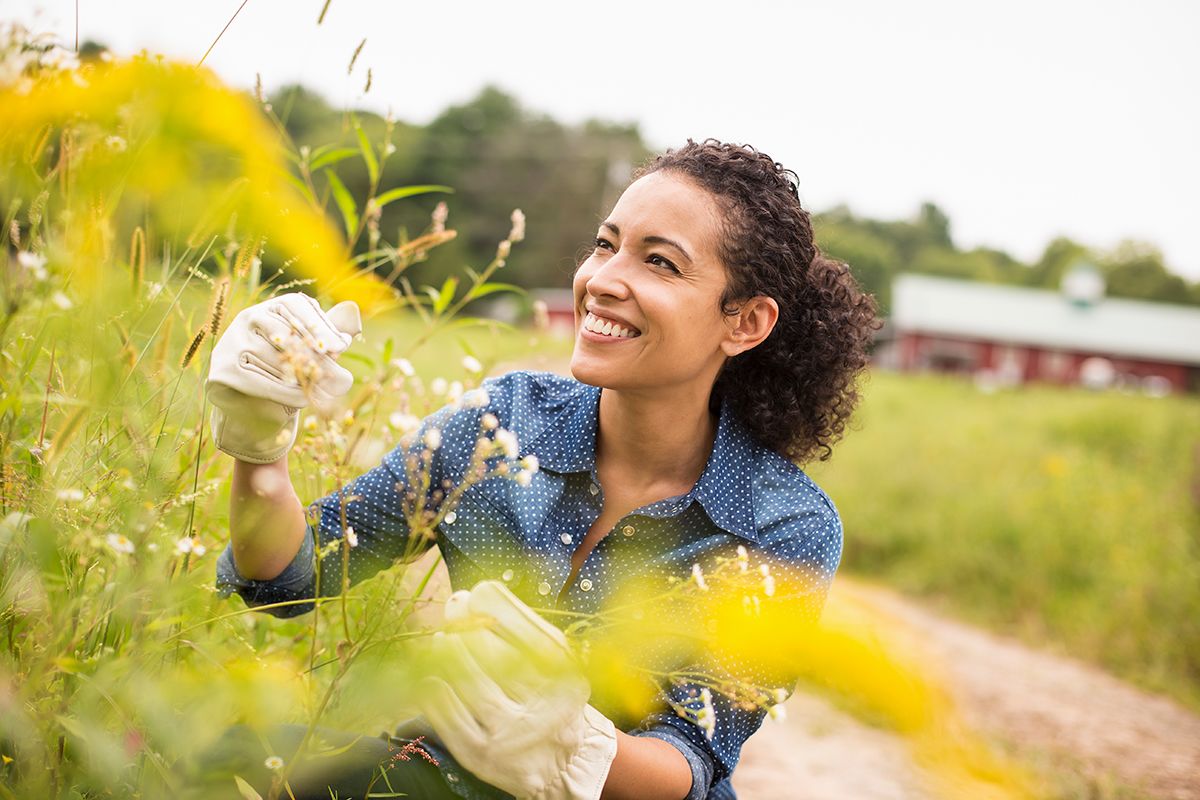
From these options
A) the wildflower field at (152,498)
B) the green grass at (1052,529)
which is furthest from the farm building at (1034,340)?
the wildflower field at (152,498)

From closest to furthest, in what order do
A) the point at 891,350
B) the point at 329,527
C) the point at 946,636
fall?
1. the point at 329,527
2. the point at 946,636
3. the point at 891,350

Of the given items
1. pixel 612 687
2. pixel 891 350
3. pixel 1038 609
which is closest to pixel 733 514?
pixel 612 687

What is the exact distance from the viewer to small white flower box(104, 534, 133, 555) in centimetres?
91

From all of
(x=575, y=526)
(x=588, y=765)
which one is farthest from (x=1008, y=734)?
(x=588, y=765)

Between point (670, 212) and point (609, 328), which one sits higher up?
point (670, 212)

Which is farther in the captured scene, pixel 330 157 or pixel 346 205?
pixel 346 205

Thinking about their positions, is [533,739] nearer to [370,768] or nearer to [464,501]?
[370,768]

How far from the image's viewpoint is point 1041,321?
114 feet

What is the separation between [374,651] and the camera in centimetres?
107

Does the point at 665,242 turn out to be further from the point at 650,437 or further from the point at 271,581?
the point at 271,581

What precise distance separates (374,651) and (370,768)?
1.87 ft

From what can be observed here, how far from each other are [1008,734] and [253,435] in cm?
379

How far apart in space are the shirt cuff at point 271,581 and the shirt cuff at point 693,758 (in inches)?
22.6

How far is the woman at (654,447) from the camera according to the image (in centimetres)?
154
